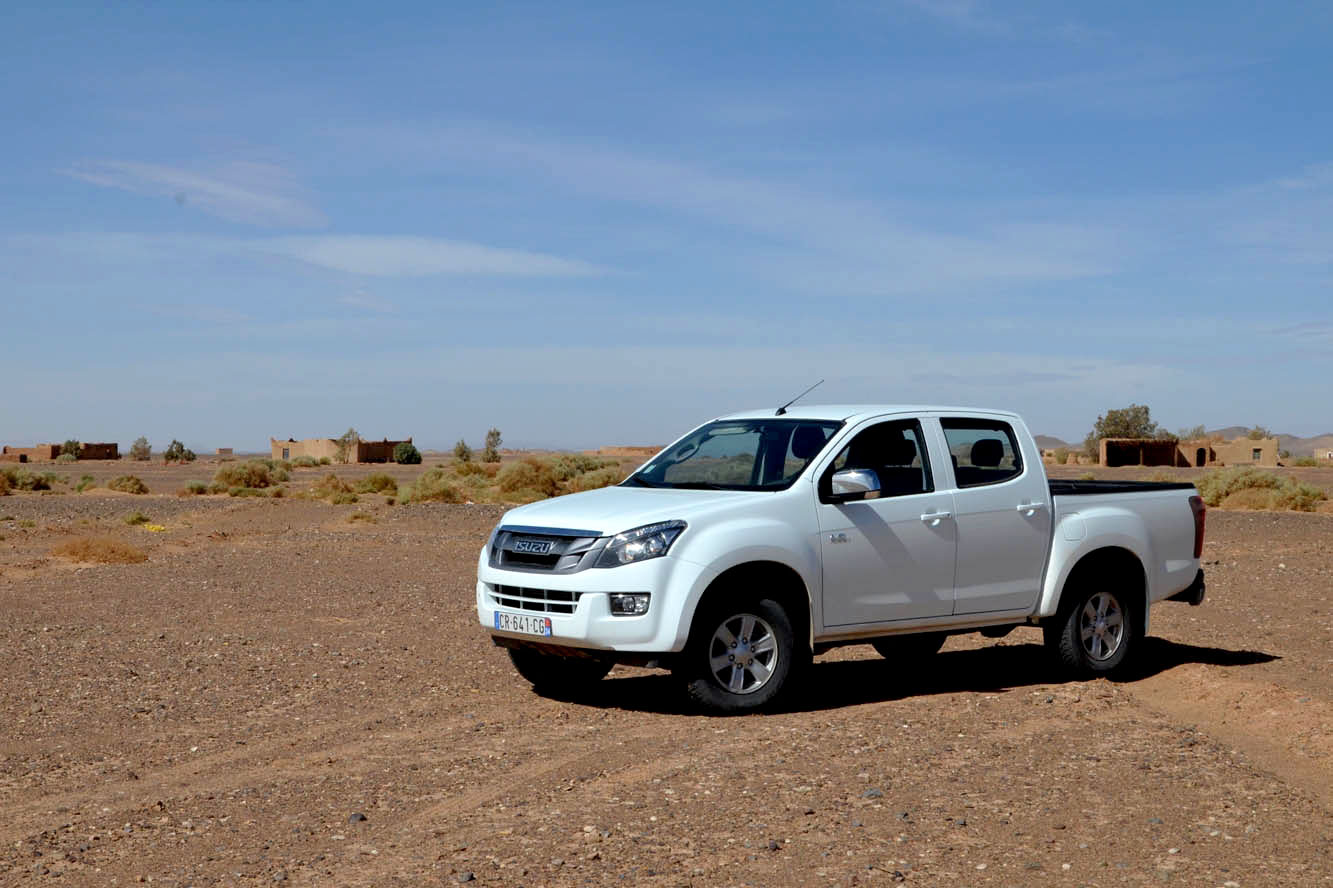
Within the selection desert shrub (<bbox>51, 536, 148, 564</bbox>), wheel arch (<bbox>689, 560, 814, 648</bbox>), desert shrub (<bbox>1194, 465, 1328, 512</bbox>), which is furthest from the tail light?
desert shrub (<bbox>1194, 465, 1328, 512</bbox>)

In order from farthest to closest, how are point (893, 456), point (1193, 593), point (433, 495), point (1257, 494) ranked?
point (433, 495)
point (1257, 494)
point (1193, 593)
point (893, 456)

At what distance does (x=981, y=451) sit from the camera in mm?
10625

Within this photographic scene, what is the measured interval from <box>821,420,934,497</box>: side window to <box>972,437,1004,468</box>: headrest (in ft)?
1.78

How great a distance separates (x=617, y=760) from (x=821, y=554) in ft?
7.35

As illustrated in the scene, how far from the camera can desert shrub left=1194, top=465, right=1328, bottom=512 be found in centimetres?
3688

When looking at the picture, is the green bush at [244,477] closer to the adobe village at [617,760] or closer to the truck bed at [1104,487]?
the adobe village at [617,760]

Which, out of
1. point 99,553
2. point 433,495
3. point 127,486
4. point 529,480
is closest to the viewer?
point 99,553

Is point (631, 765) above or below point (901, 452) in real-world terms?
below

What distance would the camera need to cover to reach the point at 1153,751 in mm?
8211

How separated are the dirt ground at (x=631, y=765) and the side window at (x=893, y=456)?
1.52 metres

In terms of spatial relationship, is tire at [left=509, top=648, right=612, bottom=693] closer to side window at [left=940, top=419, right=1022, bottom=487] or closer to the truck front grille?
the truck front grille

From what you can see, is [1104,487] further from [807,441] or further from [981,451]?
[807,441]

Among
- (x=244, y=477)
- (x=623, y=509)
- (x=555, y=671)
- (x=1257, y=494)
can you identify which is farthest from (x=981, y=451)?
(x=244, y=477)

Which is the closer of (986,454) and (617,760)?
(617,760)
